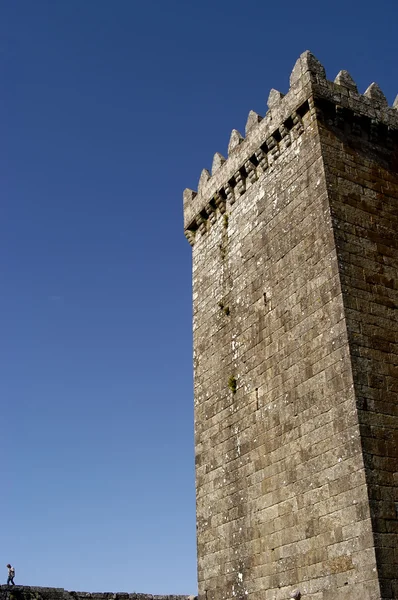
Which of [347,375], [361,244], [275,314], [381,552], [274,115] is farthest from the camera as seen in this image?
[274,115]

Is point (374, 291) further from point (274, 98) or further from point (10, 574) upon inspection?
point (10, 574)

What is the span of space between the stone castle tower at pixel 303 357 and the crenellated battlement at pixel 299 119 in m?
0.03

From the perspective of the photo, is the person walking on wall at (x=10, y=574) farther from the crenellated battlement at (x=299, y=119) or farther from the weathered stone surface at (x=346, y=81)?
the weathered stone surface at (x=346, y=81)

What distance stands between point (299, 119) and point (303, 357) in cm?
394

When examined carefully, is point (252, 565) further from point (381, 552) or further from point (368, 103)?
point (368, 103)

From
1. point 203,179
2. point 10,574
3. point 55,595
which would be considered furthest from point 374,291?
point 10,574

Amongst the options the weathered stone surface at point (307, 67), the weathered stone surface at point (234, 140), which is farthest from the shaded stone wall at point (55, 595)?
the weathered stone surface at point (307, 67)

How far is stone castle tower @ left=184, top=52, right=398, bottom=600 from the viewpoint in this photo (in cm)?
892

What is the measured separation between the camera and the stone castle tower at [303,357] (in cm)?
892

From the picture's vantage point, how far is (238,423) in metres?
11.6

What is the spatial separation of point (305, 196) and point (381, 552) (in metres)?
5.29

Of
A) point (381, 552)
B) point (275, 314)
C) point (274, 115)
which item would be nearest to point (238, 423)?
point (275, 314)

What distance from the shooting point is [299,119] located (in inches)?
450

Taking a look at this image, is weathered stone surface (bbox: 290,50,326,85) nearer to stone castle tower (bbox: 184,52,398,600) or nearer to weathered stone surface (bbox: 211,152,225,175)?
stone castle tower (bbox: 184,52,398,600)
